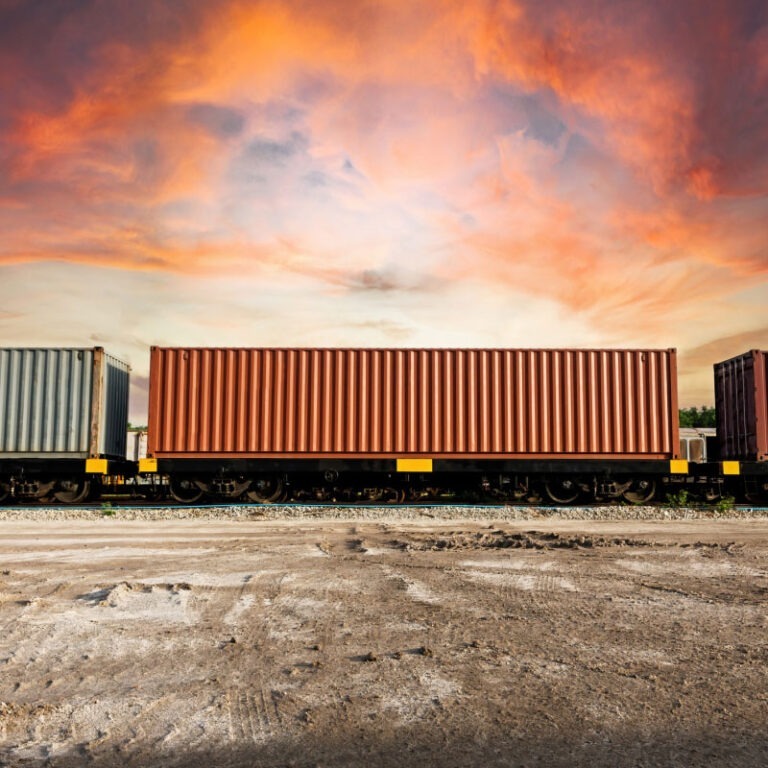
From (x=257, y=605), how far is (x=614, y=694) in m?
3.18

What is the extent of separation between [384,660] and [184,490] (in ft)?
45.2

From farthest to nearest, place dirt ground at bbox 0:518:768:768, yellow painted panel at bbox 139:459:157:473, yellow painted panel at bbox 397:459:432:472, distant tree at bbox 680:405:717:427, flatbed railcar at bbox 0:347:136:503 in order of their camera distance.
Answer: distant tree at bbox 680:405:717:427, flatbed railcar at bbox 0:347:136:503, yellow painted panel at bbox 139:459:157:473, yellow painted panel at bbox 397:459:432:472, dirt ground at bbox 0:518:768:768

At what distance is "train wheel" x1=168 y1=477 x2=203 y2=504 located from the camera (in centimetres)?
1730

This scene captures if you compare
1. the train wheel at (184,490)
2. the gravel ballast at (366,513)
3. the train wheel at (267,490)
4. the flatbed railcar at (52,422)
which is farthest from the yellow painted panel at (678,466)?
the flatbed railcar at (52,422)

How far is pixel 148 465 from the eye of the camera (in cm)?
1695

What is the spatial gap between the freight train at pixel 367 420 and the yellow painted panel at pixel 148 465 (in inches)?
1.3

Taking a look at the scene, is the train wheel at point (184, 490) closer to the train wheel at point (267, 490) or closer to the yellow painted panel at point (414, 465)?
the train wheel at point (267, 490)

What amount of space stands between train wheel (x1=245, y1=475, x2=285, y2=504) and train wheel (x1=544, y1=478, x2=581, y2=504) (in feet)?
20.2

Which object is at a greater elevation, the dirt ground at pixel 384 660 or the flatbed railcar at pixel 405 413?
the flatbed railcar at pixel 405 413

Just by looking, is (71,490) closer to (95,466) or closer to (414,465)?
(95,466)

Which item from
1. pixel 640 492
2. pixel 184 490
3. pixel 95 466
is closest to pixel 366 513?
pixel 184 490

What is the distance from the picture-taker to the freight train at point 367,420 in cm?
1702

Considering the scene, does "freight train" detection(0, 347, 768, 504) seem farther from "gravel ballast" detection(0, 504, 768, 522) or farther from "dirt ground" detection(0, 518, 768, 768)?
"dirt ground" detection(0, 518, 768, 768)

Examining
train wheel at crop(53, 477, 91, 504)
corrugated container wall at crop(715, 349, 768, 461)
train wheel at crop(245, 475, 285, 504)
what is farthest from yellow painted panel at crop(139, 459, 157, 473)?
corrugated container wall at crop(715, 349, 768, 461)
